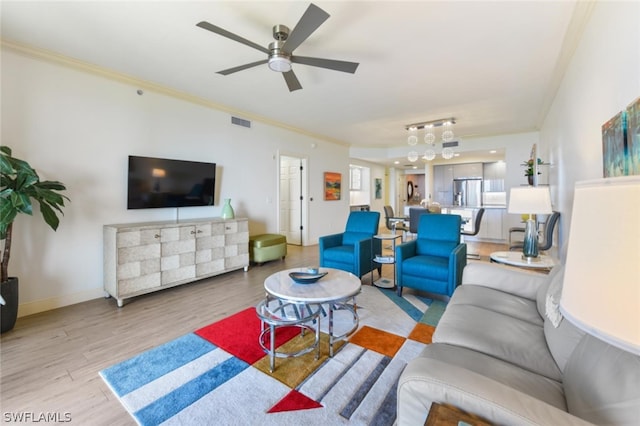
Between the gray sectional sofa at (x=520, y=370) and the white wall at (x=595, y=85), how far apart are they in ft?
3.91

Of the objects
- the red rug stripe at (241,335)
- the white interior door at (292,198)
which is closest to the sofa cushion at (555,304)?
the red rug stripe at (241,335)

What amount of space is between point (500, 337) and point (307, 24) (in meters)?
2.34

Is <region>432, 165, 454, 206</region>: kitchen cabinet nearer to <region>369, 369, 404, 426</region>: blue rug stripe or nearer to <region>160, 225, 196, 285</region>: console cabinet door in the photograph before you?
<region>160, 225, 196, 285</region>: console cabinet door

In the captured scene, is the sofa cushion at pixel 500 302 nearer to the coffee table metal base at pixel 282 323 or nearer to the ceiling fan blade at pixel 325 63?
the coffee table metal base at pixel 282 323

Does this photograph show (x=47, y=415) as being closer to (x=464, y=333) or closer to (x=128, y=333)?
(x=128, y=333)

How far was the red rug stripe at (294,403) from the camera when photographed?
1.64 m

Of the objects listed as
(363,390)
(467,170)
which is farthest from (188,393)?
(467,170)

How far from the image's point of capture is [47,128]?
305 centimetres

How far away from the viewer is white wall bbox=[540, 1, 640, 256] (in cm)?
161

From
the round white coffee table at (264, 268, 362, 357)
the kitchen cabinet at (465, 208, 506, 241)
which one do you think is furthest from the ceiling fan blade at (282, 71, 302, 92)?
the kitchen cabinet at (465, 208, 506, 241)

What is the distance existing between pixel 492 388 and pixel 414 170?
38.6ft

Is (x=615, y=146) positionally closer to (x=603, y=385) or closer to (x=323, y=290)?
(x=603, y=385)

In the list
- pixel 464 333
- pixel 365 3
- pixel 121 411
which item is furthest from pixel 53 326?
pixel 365 3

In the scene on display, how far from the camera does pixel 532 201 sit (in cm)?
256
